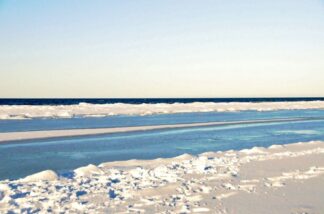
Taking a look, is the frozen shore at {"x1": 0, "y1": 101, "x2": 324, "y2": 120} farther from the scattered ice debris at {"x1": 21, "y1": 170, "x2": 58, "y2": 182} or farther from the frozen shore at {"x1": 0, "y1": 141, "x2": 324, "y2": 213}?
the frozen shore at {"x1": 0, "y1": 141, "x2": 324, "y2": 213}

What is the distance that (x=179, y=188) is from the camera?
296 inches

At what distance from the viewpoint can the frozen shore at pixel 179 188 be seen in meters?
6.29

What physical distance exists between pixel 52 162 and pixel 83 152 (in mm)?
2105

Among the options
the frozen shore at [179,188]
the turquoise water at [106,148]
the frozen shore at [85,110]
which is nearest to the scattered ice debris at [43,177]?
the frozen shore at [179,188]

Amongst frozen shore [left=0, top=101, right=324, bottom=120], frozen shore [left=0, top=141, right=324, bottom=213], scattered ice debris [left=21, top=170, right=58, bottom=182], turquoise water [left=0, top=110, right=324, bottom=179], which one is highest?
frozen shore [left=0, top=101, right=324, bottom=120]

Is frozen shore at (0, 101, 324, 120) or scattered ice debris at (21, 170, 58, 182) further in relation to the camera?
frozen shore at (0, 101, 324, 120)

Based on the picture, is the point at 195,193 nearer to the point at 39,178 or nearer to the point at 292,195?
the point at 292,195

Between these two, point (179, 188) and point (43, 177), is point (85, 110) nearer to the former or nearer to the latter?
point (43, 177)

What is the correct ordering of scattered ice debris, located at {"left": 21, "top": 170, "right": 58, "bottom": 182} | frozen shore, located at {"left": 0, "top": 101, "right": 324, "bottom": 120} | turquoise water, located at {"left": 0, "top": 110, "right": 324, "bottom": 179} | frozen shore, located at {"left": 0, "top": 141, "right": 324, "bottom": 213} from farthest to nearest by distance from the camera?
frozen shore, located at {"left": 0, "top": 101, "right": 324, "bottom": 120}, turquoise water, located at {"left": 0, "top": 110, "right": 324, "bottom": 179}, scattered ice debris, located at {"left": 21, "top": 170, "right": 58, "bottom": 182}, frozen shore, located at {"left": 0, "top": 141, "right": 324, "bottom": 213}

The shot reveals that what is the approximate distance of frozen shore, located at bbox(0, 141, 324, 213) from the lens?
20.6ft

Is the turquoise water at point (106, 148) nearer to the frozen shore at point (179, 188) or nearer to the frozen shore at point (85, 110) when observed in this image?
the frozen shore at point (179, 188)

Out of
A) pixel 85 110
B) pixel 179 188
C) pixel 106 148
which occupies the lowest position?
pixel 106 148

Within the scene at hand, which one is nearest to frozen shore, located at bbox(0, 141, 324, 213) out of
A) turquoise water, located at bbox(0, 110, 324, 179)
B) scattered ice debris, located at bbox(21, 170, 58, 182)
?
scattered ice debris, located at bbox(21, 170, 58, 182)

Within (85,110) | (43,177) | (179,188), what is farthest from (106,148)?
(85,110)
